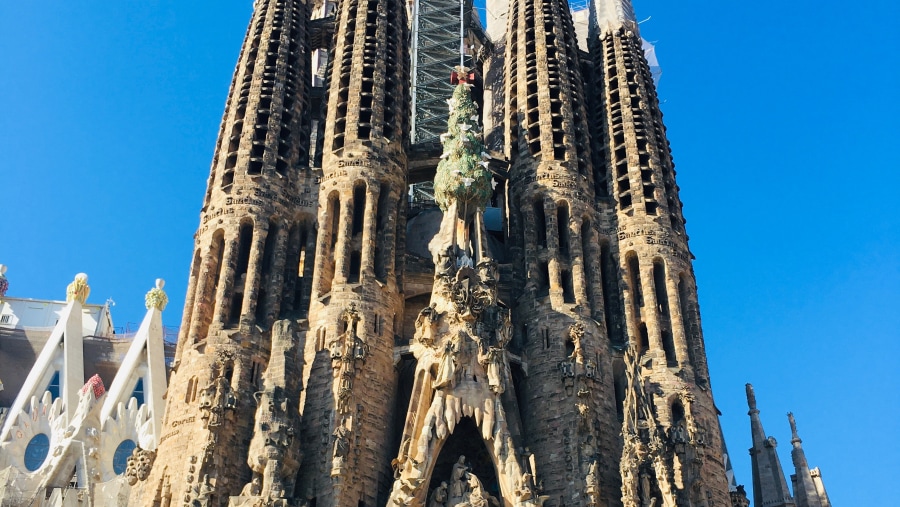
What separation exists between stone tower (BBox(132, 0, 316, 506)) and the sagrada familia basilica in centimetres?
8

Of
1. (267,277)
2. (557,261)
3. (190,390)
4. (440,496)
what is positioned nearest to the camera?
(440,496)

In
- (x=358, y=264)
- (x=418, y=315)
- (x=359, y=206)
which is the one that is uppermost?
(x=359, y=206)

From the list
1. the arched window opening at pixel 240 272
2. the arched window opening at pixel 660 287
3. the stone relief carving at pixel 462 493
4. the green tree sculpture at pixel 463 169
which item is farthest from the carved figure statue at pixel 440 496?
the arched window opening at pixel 660 287

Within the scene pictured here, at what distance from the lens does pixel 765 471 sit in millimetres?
37094

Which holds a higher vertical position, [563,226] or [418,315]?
[563,226]

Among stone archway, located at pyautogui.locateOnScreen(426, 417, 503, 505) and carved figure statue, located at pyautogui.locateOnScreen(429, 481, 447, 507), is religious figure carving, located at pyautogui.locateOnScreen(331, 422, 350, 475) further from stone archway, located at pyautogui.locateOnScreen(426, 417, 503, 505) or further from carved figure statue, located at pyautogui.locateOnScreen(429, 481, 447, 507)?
stone archway, located at pyautogui.locateOnScreen(426, 417, 503, 505)

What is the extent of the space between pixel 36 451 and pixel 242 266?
45.9ft

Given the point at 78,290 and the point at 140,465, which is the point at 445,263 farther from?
the point at 78,290

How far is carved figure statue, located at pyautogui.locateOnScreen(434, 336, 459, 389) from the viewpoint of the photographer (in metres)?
27.1

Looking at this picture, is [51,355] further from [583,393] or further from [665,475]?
[665,475]

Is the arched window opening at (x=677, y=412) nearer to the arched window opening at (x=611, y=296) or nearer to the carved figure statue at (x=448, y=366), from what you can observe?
the arched window opening at (x=611, y=296)

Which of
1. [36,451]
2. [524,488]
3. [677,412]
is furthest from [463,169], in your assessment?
[36,451]

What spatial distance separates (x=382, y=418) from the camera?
93.8 feet

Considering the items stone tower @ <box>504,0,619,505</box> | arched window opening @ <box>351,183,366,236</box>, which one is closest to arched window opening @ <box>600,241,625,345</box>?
stone tower @ <box>504,0,619,505</box>
